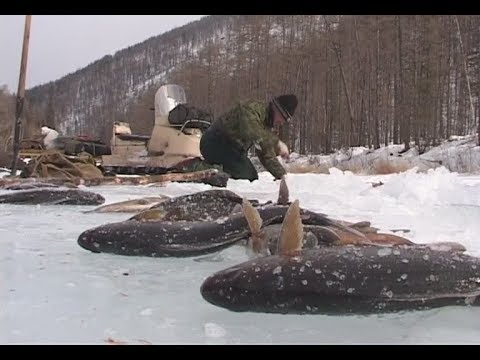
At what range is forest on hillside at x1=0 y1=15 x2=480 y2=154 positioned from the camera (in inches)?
1179

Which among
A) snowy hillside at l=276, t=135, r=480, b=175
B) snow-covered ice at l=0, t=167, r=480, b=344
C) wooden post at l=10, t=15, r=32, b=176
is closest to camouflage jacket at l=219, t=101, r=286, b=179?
snow-covered ice at l=0, t=167, r=480, b=344

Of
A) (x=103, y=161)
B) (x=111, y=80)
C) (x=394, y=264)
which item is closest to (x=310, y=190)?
(x=394, y=264)

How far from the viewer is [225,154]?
9.67m

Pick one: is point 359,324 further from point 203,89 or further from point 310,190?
point 203,89

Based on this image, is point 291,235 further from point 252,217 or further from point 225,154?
point 225,154

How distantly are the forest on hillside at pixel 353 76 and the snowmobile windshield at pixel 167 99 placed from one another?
3.43 meters

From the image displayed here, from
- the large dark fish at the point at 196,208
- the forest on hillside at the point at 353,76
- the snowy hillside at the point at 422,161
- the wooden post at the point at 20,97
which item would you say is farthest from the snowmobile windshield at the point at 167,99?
the large dark fish at the point at 196,208

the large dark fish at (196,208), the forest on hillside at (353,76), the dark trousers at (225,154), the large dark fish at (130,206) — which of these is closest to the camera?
the large dark fish at (196,208)

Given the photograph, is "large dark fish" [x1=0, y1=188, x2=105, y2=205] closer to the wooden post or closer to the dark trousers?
the dark trousers

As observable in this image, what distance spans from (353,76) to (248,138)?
3221cm

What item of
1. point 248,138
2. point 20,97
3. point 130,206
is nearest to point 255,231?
point 130,206

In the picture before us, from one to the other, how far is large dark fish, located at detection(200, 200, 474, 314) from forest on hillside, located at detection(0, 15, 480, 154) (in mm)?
16681

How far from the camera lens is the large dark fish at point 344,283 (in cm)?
174

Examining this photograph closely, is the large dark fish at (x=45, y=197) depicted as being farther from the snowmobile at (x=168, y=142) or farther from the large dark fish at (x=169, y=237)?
the snowmobile at (x=168, y=142)
